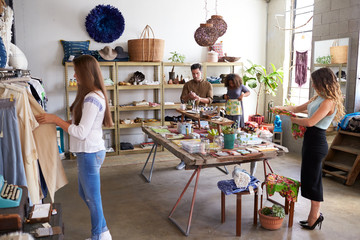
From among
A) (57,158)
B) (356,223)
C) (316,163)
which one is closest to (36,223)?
(57,158)

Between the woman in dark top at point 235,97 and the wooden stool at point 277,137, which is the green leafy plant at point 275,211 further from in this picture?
the wooden stool at point 277,137

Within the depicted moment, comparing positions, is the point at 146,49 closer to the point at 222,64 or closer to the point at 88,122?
the point at 222,64

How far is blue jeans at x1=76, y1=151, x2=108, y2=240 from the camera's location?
2.93 m

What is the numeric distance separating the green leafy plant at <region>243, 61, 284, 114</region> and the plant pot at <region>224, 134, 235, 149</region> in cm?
391

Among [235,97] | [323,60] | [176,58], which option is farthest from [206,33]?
[323,60]

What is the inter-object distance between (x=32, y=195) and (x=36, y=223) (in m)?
0.82

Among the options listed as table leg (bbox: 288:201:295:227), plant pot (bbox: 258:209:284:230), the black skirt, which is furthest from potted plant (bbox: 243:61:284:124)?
plant pot (bbox: 258:209:284:230)

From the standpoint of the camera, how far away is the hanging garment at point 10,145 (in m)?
2.51

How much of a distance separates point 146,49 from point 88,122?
12.9ft

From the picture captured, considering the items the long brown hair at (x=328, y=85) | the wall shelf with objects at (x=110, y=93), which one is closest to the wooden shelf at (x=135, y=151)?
the wall shelf with objects at (x=110, y=93)

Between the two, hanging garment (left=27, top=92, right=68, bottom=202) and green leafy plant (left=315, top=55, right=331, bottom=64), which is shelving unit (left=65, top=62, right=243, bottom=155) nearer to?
green leafy plant (left=315, top=55, right=331, bottom=64)

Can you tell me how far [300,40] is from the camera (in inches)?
288

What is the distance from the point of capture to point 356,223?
3.76 m

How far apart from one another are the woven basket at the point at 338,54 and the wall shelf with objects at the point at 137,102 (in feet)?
10.5
